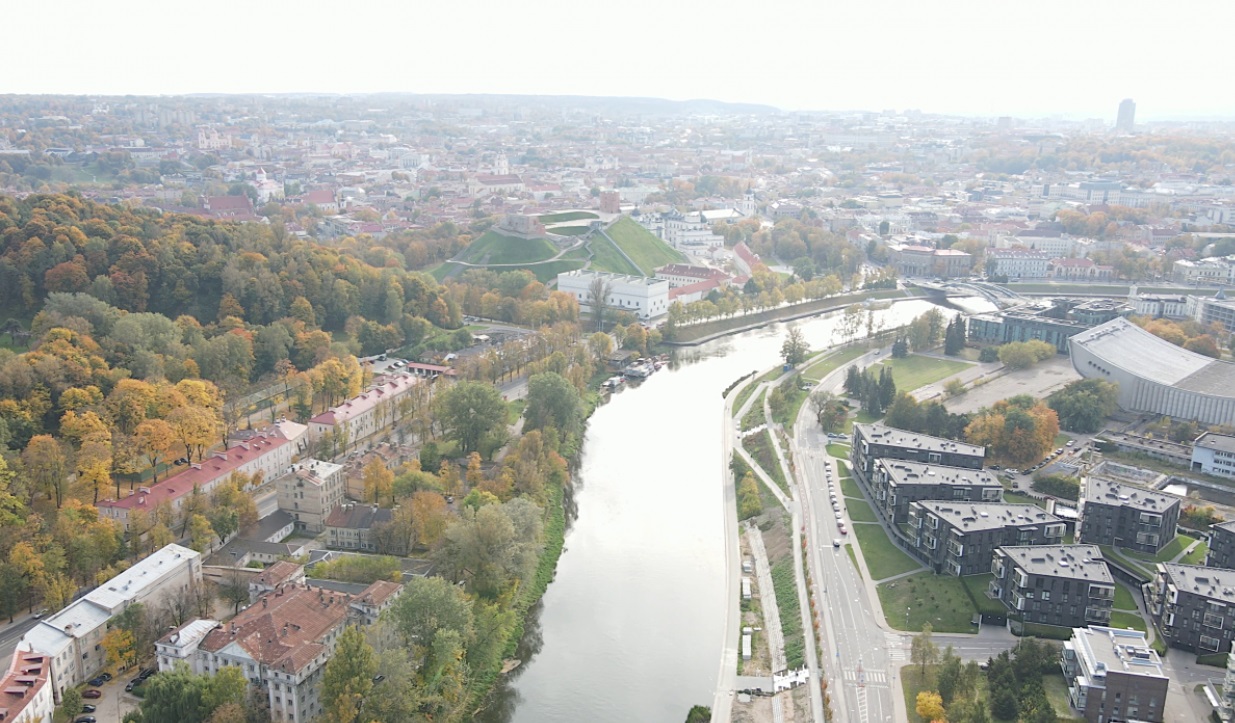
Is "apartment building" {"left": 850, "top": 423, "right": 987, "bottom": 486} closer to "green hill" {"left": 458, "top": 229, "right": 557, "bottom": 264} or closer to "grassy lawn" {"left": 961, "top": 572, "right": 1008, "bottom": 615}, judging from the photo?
"grassy lawn" {"left": 961, "top": 572, "right": 1008, "bottom": 615}

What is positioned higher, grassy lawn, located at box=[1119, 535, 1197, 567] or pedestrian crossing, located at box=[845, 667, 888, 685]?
grassy lawn, located at box=[1119, 535, 1197, 567]

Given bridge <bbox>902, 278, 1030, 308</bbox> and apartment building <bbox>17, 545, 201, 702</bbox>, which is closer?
apartment building <bbox>17, 545, 201, 702</bbox>

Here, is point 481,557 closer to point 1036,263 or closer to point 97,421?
point 97,421

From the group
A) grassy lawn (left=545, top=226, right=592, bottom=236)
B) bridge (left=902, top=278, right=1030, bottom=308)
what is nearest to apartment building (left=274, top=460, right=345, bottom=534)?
grassy lawn (left=545, top=226, right=592, bottom=236)

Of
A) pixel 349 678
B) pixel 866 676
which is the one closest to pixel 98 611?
pixel 349 678

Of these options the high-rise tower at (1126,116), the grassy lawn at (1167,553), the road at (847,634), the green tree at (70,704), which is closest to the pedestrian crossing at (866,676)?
the road at (847,634)

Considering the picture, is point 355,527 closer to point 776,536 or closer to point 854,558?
point 776,536

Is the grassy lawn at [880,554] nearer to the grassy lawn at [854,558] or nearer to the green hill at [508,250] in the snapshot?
the grassy lawn at [854,558]
